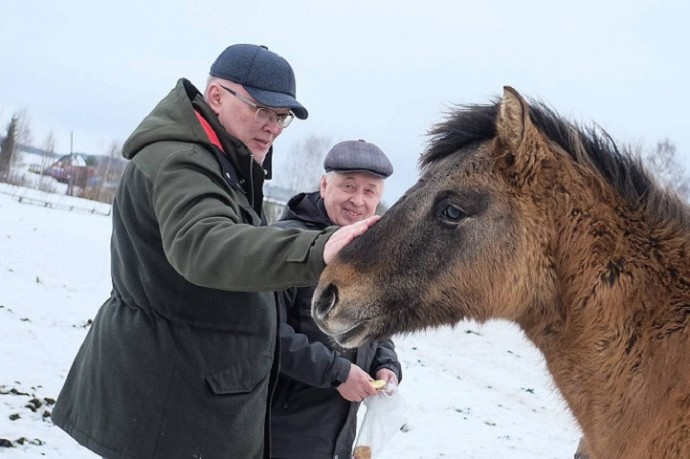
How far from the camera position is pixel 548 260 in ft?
10.2

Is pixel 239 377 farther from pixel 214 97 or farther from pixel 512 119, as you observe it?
pixel 512 119

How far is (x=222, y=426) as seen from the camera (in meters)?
2.78

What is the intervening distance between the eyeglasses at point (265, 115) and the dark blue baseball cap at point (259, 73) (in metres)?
0.05

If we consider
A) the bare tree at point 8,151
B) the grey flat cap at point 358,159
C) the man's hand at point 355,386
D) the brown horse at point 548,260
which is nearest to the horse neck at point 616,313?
the brown horse at point 548,260

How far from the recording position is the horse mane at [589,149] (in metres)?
3.14

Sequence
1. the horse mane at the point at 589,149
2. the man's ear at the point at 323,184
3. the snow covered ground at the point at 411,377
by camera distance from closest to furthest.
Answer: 1. the horse mane at the point at 589,149
2. the man's ear at the point at 323,184
3. the snow covered ground at the point at 411,377

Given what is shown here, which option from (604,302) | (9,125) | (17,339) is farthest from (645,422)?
(9,125)

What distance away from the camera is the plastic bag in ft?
12.8

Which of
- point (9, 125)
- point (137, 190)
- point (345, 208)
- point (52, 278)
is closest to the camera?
point (137, 190)

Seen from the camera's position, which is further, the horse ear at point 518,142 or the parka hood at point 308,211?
the parka hood at point 308,211

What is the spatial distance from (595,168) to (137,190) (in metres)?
2.03

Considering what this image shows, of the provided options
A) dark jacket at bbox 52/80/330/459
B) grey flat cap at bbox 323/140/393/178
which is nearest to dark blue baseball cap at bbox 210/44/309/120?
dark jacket at bbox 52/80/330/459

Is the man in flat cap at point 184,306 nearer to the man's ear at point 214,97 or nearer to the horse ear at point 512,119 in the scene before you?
the man's ear at point 214,97

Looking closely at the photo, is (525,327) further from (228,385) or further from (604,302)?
(228,385)
